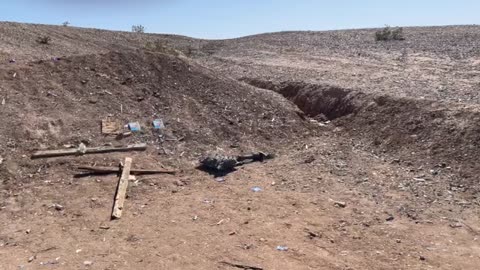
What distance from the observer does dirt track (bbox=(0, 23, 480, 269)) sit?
192 inches

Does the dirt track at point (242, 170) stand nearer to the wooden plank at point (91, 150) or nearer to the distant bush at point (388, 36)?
the wooden plank at point (91, 150)

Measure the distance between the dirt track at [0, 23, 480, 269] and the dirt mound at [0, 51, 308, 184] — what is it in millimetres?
32

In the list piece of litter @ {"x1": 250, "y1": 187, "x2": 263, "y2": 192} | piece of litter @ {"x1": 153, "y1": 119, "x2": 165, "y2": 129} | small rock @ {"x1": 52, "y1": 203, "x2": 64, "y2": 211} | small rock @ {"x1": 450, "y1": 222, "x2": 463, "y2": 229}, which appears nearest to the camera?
small rock @ {"x1": 450, "y1": 222, "x2": 463, "y2": 229}

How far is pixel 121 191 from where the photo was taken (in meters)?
6.16

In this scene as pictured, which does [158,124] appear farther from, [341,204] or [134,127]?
[341,204]

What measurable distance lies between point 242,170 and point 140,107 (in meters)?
2.46

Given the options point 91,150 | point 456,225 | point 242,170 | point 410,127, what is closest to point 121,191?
point 91,150

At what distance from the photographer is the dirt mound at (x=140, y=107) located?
24.8 feet

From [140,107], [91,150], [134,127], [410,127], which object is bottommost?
[91,150]

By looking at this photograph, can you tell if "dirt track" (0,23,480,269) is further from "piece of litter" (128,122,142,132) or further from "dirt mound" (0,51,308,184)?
"piece of litter" (128,122,142,132)

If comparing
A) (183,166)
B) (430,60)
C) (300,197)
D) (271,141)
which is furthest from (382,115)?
(430,60)

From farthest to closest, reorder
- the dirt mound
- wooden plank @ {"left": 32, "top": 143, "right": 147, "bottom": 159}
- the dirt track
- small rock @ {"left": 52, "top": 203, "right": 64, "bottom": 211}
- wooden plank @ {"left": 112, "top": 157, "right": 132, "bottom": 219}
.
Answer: the dirt mound, wooden plank @ {"left": 32, "top": 143, "right": 147, "bottom": 159}, small rock @ {"left": 52, "top": 203, "right": 64, "bottom": 211}, wooden plank @ {"left": 112, "top": 157, "right": 132, "bottom": 219}, the dirt track

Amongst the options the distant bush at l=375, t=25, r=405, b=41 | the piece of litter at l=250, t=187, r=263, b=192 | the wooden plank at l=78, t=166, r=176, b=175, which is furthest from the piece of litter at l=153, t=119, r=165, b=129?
the distant bush at l=375, t=25, r=405, b=41

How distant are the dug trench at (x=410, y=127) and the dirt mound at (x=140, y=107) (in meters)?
0.79
